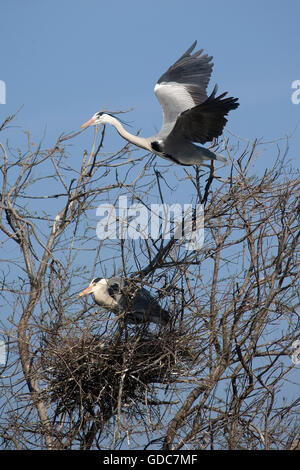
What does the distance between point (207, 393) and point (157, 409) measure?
0.42 metres

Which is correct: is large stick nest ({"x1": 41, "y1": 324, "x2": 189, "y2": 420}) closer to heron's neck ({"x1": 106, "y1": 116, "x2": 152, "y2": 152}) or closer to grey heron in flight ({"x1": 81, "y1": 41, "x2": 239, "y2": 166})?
grey heron in flight ({"x1": 81, "y1": 41, "x2": 239, "y2": 166})

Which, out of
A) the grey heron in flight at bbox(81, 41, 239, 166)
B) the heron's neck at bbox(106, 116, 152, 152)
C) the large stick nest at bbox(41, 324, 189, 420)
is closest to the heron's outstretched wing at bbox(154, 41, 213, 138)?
the grey heron in flight at bbox(81, 41, 239, 166)

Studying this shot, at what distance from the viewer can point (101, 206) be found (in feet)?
18.4

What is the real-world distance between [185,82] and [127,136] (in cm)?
105

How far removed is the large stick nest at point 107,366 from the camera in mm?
4691

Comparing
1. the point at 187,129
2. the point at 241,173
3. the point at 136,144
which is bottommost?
the point at 241,173

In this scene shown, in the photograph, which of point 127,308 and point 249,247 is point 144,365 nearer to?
point 127,308

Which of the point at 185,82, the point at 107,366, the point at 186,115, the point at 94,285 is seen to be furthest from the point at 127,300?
the point at 185,82

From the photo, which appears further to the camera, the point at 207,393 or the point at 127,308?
the point at 207,393

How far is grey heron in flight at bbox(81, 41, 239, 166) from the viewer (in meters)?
5.47

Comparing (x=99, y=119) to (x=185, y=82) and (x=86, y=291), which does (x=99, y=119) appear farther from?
(x=86, y=291)

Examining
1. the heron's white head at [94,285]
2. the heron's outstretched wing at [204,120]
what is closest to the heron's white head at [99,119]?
the heron's outstretched wing at [204,120]

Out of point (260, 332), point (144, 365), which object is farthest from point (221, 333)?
point (144, 365)

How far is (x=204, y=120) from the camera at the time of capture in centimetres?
562
